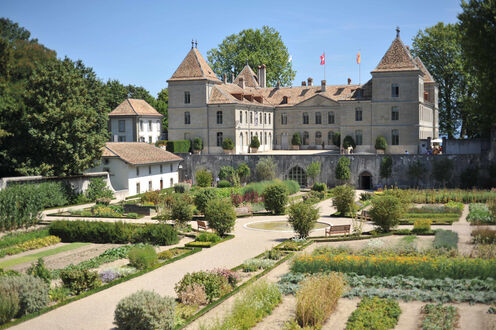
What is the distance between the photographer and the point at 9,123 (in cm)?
4100

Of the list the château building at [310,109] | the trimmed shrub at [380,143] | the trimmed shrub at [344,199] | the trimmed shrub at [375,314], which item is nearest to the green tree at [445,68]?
the château building at [310,109]

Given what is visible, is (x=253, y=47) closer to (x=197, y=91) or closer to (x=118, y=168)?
(x=197, y=91)

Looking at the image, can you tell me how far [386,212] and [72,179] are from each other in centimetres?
2447

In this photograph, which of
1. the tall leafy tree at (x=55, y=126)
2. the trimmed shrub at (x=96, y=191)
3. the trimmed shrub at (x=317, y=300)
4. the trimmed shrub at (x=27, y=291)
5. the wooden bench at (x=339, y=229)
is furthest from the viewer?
the trimmed shrub at (x=96, y=191)

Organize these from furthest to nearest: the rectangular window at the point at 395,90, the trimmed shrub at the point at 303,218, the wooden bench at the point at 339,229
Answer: the rectangular window at the point at 395,90 < the wooden bench at the point at 339,229 < the trimmed shrub at the point at 303,218

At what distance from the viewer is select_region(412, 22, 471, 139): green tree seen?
218 feet

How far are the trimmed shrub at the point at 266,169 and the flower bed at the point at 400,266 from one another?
33519mm

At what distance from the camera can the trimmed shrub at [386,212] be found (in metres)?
28.0

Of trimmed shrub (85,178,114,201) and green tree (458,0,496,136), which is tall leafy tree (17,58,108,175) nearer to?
trimmed shrub (85,178,114,201)

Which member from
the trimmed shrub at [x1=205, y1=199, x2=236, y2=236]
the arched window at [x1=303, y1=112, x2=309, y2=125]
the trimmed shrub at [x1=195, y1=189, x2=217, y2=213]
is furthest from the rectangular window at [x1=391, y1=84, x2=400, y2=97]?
the trimmed shrub at [x1=205, y1=199, x2=236, y2=236]

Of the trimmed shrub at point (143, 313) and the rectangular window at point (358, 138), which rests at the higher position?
the rectangular window at point (358, 138)

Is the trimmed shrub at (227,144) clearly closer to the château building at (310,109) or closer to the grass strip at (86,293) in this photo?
the château building at (310,109)

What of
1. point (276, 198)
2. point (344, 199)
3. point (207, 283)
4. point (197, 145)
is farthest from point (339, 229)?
point (197, 145)

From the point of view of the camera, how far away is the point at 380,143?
58031 mm
